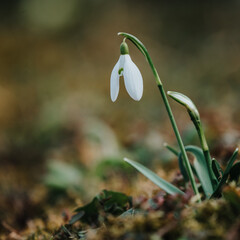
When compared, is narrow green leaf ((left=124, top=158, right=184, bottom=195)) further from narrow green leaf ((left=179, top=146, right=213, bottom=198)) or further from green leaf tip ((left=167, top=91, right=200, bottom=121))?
green leaf tip ((left=167, top=91, right=200, bottom=121))

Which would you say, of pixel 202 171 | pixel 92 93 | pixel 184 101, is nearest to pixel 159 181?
pixel 202 171

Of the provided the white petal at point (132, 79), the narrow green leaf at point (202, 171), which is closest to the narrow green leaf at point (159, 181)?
the narrow green leaf at point (202, 171)

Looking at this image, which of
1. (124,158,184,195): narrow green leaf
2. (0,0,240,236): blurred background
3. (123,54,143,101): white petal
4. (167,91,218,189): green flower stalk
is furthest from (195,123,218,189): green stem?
(0,0,240,236): blurred background

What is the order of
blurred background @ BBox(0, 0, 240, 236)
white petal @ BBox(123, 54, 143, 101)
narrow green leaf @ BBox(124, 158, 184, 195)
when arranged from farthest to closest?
blurred background @ BBox(0, 0, 240, 236)
narrow green leaf @ BBox(124, 158, 184, 195)
white petal @ BBox(123, 54, 143, 101)

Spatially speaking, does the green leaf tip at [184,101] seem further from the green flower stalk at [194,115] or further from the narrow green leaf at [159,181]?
the narrow green leaf at [159,181]

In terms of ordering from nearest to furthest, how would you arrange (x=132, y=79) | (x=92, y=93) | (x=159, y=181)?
(x=132, y=79) < (x=159, y=181) < (x=92, y=93)

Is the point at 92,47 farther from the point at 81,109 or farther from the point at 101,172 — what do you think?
the point at 101,172

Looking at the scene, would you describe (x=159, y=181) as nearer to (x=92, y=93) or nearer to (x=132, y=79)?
(x=132, y=79)

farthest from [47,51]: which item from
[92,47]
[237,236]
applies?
[237,236]
